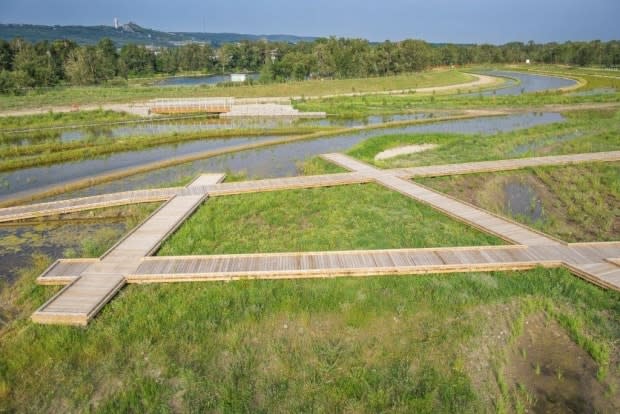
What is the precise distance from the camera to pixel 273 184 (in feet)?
61.1

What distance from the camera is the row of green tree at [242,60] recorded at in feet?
239

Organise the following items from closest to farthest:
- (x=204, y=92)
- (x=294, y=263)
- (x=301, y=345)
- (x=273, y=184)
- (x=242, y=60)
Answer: (x=301, y=345) → (x=294, y=263) → (x=273, y=184) → (x=204, y=92) → (x=242, y=60)

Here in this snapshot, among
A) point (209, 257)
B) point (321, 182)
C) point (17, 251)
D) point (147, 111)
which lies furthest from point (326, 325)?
point (147, 111)

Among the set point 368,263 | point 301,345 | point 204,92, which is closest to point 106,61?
point 204,92

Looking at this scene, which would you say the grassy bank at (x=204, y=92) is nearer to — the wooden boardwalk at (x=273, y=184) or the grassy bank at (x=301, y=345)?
the wooden boardwalk at (x=273, y=184)

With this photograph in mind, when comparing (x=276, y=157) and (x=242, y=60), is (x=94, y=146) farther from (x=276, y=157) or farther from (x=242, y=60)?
(x=242, y=60)

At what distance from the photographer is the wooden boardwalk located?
16594mm

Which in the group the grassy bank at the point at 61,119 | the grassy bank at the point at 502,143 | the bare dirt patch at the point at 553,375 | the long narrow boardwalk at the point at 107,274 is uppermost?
the grassy bank at the point at 61,119

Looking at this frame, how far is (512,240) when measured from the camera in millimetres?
12391

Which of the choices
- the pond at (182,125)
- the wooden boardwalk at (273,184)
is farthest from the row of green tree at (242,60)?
the wooden boardwalk at (273,184)

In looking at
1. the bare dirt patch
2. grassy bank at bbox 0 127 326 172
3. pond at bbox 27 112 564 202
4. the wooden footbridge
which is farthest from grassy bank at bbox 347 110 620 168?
the bare dirt patch

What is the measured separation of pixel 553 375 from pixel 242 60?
4549 inches

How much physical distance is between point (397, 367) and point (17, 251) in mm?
13060

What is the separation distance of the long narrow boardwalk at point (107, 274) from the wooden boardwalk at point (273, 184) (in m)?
2.44
